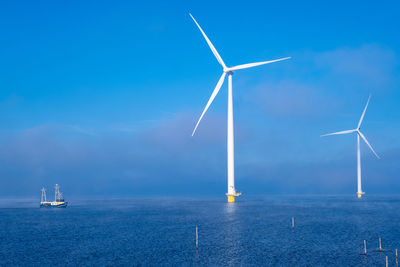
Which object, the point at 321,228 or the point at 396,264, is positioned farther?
the point at 321,228

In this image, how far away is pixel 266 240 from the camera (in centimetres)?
9619

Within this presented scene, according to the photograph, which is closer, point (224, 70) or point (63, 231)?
point (63, 231)

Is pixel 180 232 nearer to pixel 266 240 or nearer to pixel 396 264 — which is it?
pixel 266 240

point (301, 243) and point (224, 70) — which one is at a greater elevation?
point (224, 70)

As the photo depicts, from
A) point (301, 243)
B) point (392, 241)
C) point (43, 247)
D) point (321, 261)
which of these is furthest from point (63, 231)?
point (392, 241)

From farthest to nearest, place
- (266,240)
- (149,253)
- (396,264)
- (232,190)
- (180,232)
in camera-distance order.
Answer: (232,190)
(180,232)
(266,240)
(149,253)
(396,264)

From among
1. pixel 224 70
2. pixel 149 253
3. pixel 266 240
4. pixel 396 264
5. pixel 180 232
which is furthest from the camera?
pixel 224 70

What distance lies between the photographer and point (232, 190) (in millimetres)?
199000

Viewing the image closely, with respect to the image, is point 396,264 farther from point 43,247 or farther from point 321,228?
point 43,247

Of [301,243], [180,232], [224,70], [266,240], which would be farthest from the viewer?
[224,70]

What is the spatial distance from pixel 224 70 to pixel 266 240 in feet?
326

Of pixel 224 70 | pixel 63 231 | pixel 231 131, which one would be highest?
pixel 224 70

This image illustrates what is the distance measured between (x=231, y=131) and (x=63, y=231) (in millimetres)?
90452

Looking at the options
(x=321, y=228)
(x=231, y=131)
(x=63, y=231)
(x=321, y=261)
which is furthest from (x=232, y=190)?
(x=321, y=261)
